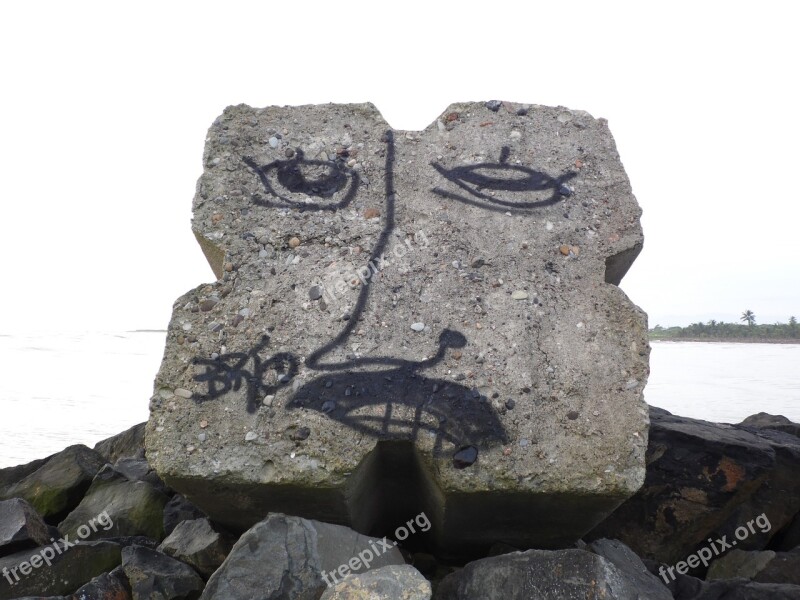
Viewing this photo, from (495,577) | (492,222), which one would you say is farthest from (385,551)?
(492,222)

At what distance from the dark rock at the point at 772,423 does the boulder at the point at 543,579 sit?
2277 millimetres

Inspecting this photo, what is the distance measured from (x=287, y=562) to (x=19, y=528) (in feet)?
3.99

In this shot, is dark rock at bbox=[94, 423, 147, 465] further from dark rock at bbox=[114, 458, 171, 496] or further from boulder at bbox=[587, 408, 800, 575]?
boulder at bbox=[587, 408, 800, 575]

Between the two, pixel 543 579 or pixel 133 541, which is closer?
pixel 543 579

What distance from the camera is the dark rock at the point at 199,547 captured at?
7.57ft

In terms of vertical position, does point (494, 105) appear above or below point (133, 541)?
above

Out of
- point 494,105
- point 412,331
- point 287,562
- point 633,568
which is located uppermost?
point 494,105

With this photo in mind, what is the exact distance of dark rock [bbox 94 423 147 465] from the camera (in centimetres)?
378

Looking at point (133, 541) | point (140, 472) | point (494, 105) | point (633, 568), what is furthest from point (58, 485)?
point (494, 105)

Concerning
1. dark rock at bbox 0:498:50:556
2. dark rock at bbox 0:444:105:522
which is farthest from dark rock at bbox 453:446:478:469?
dark rock at bbox 0:444:105:522

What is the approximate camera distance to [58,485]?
9.83 feet

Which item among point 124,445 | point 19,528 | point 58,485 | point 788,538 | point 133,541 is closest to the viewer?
point 19,528

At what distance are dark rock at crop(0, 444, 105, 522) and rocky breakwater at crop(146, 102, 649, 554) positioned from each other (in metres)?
1.02

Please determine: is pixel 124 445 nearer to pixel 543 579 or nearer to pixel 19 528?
pixel 19 528
